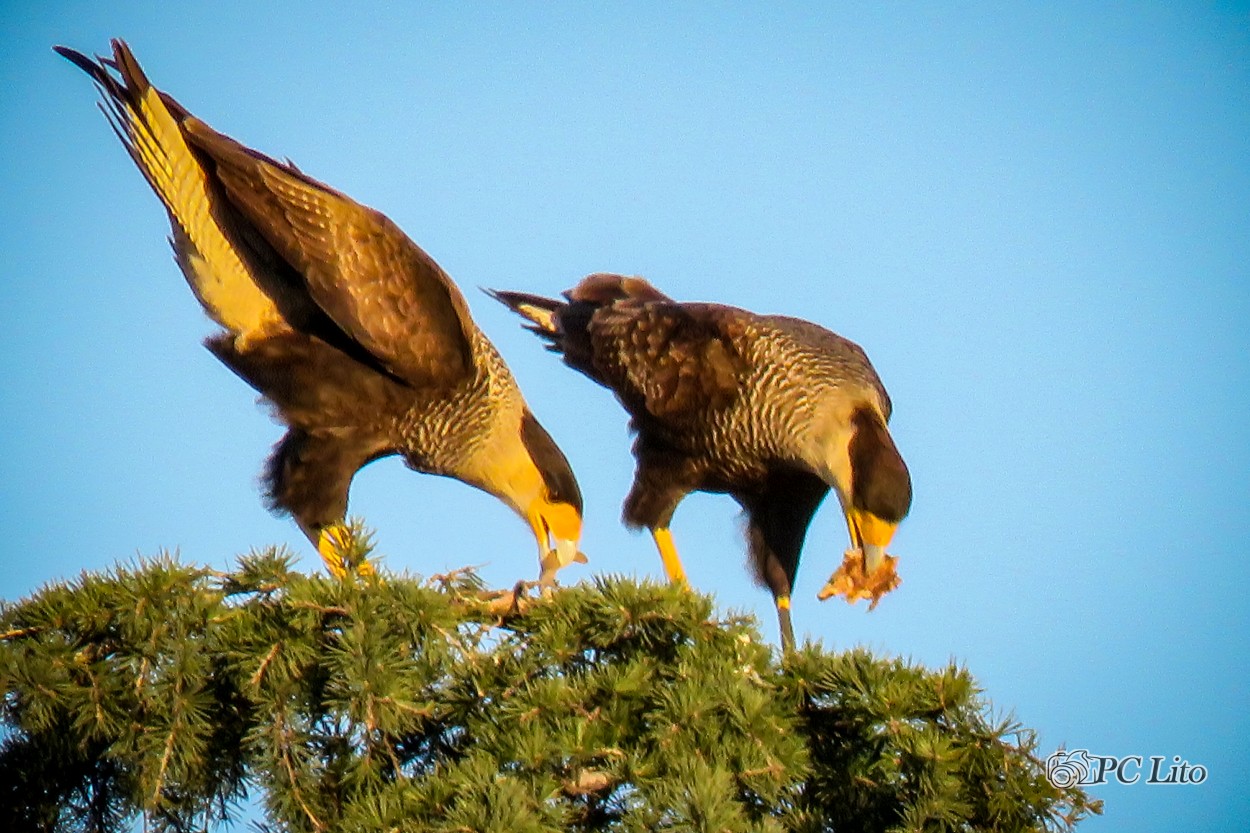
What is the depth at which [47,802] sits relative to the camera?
337 cm

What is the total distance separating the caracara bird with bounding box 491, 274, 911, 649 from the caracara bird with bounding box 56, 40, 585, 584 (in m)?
0.57

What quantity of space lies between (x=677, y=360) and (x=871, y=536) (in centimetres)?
134

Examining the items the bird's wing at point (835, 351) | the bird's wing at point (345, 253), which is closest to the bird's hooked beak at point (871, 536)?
the bird's wing at point (835, 351)

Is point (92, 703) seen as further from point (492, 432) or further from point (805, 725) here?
point (492, 432)

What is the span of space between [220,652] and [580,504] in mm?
3600

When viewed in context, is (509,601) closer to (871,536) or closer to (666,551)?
(871,536)

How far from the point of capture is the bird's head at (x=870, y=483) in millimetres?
6379

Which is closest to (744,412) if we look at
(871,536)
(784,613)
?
(871,536)

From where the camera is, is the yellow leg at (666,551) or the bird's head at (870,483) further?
the yellow leg at (666,551)

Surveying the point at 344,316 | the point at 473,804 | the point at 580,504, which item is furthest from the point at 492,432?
the point at 473,804

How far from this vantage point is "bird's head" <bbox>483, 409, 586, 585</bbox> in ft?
22.2

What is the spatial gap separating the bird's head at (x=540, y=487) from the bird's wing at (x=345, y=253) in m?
0.73

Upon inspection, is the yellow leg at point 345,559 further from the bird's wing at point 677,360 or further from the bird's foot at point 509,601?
the bird's wing at point 677,360

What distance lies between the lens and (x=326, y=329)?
641 centimetres
